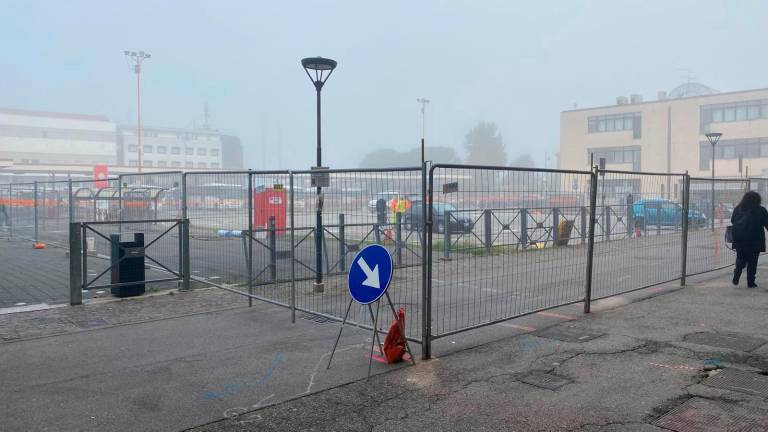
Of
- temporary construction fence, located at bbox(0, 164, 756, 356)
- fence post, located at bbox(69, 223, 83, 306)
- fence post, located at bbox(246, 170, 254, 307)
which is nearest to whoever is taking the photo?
temporary construction fence, located at bbox(0, 164, 756, 356)

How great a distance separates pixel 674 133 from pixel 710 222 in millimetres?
55480

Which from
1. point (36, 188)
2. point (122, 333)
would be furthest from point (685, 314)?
point (36, 188)

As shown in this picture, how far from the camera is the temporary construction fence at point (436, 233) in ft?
23.4

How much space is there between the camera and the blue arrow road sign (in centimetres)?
571

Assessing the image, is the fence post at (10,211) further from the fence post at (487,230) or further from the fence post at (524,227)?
the fence post at (524,227)

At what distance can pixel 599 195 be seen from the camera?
8.66 meters

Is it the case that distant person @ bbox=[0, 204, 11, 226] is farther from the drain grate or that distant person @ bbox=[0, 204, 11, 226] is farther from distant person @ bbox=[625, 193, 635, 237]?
distant person @ bbox=[625, 193, 635, 237]

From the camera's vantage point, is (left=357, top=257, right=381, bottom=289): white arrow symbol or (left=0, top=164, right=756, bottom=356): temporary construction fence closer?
(left=357, top=257, right=381, bottom=289): white arrow symbol

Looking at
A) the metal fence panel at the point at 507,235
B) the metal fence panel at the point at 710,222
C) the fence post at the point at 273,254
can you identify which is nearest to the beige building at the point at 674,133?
the metal fence panel at the point at 710,222

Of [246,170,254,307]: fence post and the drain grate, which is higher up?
[246,170,254,307]: fence post

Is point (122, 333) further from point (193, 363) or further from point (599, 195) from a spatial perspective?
point (599, 195)

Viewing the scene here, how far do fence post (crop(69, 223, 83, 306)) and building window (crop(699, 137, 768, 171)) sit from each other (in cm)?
6018

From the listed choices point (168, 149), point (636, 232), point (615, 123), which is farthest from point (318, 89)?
point (168, 149)

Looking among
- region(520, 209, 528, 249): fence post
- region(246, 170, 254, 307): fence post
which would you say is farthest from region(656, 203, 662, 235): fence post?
region(246, 170, 254, 307): fence post
